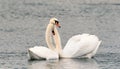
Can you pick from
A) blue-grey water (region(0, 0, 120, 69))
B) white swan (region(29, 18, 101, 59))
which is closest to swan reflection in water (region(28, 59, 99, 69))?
blue-grey water (region(0, 0, 120, 69))

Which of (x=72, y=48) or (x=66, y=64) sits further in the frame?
(x=72, y=48)

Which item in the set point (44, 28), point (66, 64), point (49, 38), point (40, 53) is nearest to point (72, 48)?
point (49, 38)

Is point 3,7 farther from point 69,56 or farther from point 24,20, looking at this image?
point 69,56

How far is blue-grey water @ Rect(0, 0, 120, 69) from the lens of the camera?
20.7m

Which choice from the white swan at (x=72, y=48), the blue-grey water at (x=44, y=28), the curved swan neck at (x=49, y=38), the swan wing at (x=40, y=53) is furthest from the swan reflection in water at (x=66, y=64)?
the curved swan neck at (x=49, y=38)

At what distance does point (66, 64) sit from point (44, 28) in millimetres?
9624

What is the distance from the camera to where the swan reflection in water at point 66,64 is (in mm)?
20031

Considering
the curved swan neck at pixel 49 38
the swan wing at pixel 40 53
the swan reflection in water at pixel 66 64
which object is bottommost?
the swan reflection in water at pixel 66 64

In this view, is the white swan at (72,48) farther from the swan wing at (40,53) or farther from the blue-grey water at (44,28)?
the blue-grey water at (44,28)

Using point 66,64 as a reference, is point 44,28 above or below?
above

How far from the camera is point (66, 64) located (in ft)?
67.5

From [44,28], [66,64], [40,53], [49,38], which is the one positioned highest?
[49,38]

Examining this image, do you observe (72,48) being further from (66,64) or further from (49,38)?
(66,64)

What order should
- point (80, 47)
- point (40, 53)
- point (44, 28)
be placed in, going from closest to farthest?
point (40, 53)
point (80, 47)
point (44, 28)
